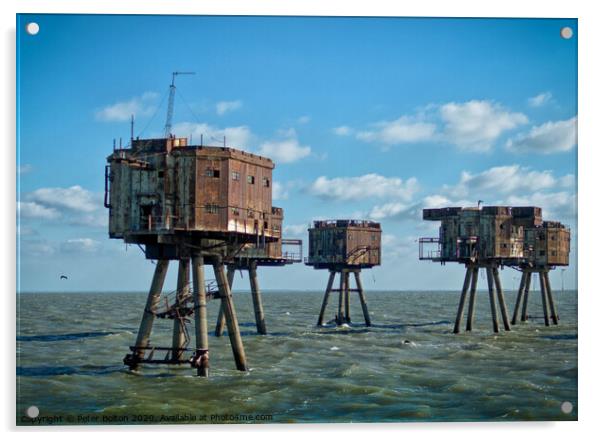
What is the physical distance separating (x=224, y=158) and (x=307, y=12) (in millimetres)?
7452

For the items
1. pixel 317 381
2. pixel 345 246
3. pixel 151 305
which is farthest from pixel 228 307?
pixel 345 246

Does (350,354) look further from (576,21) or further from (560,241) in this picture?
(560,241)

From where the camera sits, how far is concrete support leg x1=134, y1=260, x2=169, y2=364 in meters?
33.3

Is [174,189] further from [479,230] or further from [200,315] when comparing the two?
[479,230]

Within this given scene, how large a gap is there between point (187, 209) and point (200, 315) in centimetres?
395

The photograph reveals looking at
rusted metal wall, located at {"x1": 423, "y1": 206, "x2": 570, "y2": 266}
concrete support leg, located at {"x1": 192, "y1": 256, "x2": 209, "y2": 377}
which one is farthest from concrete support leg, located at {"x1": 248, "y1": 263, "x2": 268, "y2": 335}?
concrete support leg, located at {"x1": 192, "y1": 256, "x2": 209, "y2": 377}

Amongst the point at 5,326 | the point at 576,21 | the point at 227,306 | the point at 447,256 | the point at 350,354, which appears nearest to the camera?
the point at 5,326

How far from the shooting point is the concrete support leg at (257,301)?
57.0 m

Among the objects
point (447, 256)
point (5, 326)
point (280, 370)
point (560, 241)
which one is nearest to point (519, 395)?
point (280, 370)

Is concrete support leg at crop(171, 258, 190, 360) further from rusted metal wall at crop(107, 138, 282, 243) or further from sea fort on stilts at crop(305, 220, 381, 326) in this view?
sea fort on stilts at crop(305, 220, 381, 326)

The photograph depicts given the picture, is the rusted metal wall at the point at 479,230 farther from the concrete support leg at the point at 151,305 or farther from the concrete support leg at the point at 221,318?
the concrete support leg at the point at 151,305

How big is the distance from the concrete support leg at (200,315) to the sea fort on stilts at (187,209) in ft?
0.12

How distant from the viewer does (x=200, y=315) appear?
107ft

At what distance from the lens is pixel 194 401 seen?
95.3 feet
